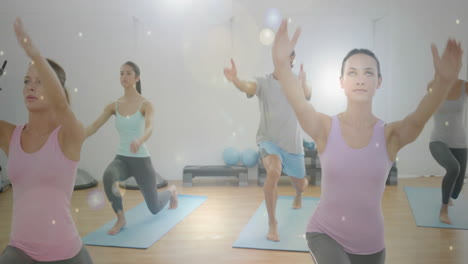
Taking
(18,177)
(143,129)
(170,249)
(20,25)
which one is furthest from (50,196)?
(143,129)

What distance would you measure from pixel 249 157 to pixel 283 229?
1.91m

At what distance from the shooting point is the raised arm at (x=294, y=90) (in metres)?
1.25

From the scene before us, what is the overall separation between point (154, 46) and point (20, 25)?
3.97 meters

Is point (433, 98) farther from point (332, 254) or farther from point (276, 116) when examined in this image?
point (276, 116)

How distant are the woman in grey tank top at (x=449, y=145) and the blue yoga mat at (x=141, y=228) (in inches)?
85.0

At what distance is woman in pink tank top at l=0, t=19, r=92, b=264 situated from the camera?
1.31m

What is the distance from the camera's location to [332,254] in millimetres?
1312

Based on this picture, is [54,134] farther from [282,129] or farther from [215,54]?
[215,54]

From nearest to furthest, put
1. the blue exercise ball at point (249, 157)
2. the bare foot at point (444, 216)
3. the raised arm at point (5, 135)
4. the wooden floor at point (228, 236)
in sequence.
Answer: the raised arm at point (5, 135) < the wooden floor at point (228, 236) < the bare foot at point (444, 216) < the blue exercise ball at point (249, 157)

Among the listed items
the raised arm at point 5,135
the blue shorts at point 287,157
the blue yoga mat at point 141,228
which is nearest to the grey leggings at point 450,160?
the blue shorts at point 287,157

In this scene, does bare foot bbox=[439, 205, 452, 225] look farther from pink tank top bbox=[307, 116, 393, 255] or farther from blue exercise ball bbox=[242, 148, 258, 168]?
blue exercise ball bbox=[242, 148, 258, 168]

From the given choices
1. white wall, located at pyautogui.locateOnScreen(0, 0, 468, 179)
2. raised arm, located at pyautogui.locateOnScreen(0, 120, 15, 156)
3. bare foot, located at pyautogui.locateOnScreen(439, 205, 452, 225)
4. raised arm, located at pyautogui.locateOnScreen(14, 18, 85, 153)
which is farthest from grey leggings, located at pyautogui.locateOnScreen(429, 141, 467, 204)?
raised arm, located at pyautogui.locateOnScreen(0, 120, 15, 156)

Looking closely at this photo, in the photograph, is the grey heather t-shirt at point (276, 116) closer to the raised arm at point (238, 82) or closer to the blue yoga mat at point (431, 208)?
the raised arm at point (238, 82)

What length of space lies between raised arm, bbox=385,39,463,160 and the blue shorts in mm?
1586
